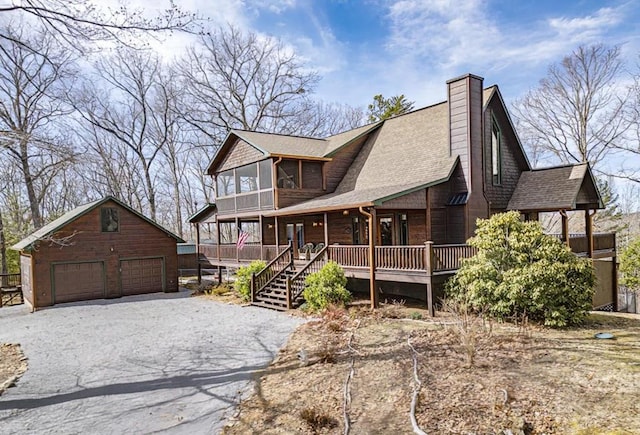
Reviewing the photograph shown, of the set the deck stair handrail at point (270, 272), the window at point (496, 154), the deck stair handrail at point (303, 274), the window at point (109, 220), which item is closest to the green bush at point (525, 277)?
the deck stair handrail at point (303, 274)

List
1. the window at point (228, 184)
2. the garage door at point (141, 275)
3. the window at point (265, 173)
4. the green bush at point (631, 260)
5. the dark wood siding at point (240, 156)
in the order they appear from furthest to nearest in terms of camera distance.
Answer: the window at point (228, 184) < the dark wood siding at point (240, 156) < the garage door at point (141, 275) < the window at point (265, 173) < the green bush at point (631, 260)

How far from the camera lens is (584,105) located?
1132 inches

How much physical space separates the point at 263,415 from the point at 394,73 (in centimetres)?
2476

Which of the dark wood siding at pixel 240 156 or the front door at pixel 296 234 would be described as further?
the front door at pixel 296 234

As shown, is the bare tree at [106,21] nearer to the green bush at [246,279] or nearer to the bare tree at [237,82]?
the green bush at [246,279]

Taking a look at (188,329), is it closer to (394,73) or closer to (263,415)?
(263,415)

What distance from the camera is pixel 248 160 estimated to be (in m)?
20.6

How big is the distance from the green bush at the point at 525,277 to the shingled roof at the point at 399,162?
357 centimetres

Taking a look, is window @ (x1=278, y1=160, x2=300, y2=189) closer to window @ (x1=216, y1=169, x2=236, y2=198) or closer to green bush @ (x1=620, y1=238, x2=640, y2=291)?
window @ (x1=216, y1=169, x2=236, y2=198)

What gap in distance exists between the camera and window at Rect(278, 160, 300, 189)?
62.3 feet

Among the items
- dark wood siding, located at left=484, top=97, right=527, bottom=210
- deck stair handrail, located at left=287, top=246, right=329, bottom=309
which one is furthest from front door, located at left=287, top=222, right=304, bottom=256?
dark wood siding, located at left=484, top=97, right=527, bottom=210

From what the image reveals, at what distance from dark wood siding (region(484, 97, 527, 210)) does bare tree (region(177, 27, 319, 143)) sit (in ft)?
72.7

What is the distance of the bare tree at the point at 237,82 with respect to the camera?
34.8 m

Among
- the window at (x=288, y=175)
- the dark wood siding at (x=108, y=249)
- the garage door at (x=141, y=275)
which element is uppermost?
the window at (x=288, y=175)
